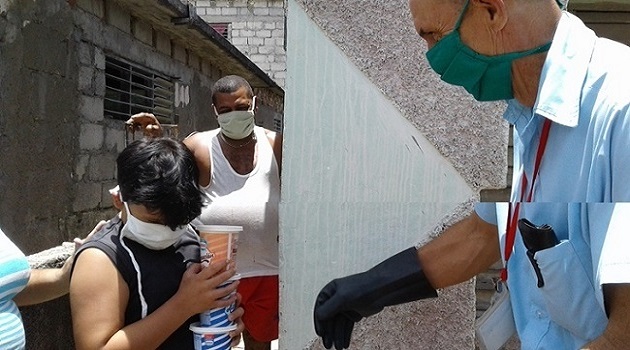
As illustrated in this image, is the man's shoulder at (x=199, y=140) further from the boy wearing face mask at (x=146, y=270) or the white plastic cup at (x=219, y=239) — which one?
the white plastic cup at (x=219, y=239)

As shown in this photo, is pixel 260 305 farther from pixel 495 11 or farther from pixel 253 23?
pixel 253 23

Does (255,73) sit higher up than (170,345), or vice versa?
(255,73)

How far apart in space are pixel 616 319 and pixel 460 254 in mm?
610

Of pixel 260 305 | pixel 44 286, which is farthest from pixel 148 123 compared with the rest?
pixel 44 286

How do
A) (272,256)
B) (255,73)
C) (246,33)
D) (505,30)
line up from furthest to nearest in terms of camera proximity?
(246,33) < (255,73) < (272,256) < (505,30)

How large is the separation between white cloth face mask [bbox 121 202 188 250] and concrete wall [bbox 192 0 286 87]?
40.9 feet

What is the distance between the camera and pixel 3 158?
3.84m

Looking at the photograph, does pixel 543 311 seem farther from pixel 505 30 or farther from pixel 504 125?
pixel 504 125

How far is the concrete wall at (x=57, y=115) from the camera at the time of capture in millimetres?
3932

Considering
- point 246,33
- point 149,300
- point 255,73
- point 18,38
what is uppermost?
point 246,33

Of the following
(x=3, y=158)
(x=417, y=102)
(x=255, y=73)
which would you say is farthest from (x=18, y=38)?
(x=255, y=73)

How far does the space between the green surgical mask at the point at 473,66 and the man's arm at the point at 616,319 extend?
18.4 inches

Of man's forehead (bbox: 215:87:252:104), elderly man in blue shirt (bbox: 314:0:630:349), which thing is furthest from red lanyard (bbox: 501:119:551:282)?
man's forehead (bbox: 215:87:252:104)

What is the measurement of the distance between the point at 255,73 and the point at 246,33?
481cm
